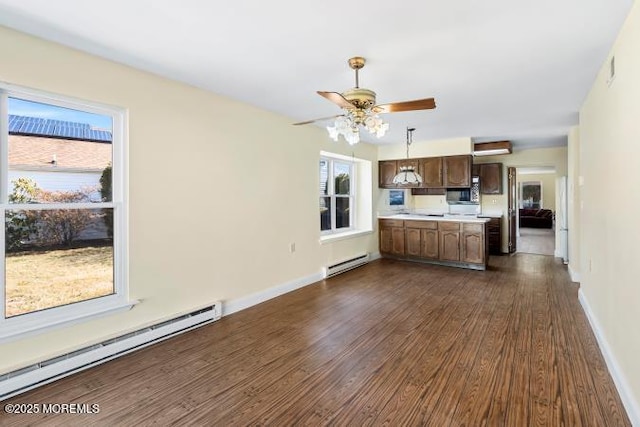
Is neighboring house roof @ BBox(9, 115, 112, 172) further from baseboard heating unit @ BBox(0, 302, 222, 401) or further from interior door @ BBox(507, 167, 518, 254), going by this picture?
interior door @ BBox(507, 167, 518, 254)

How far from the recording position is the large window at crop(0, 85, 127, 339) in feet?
7.57

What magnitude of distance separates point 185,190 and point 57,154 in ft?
3.41

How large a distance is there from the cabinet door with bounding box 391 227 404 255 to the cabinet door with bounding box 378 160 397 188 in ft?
2.98

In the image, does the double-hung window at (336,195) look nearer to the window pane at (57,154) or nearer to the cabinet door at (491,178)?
the cabinet door at (491,178)

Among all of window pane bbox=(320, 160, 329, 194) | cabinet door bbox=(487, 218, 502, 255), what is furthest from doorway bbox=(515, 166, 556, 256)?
window pane bbox=(320, 160, 329, 194)

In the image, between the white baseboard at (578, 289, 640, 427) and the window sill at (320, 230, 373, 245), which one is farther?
the window sill at (320, 230, 373, 245)

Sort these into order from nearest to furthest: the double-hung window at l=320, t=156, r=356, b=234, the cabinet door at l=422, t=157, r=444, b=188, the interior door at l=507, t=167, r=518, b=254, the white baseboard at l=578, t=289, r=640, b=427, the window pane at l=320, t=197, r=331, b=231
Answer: the white baseboard at l=578, t=289, r=640, b=427, the window pane at l=320, t=197, r=331, b=231, the double-hung window at l=320, t=156, r=356, b=234, the cabinet door at l=422, t=157, r=444, b=188, the interior door at l=507, t=167, r=518, b=254

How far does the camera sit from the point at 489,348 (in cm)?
286

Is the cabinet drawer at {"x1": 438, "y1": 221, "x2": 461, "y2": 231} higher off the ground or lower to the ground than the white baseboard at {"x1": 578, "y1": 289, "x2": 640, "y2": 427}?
higher

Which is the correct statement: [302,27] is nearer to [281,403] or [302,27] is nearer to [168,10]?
[168,10]

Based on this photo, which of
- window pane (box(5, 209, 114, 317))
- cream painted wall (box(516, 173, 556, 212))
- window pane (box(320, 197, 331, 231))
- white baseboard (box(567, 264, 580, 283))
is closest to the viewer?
window pane (box(5, 209, 114, 317))

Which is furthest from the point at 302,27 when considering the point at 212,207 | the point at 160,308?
the point at 160,308

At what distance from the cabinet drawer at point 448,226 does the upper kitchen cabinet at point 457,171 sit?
733 millimetres

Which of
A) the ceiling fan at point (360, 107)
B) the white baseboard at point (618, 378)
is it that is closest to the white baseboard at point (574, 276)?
the white baseboard at point (618, 378)
